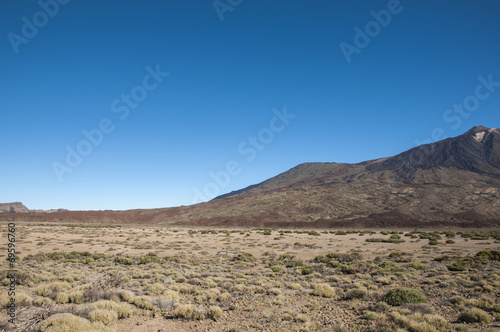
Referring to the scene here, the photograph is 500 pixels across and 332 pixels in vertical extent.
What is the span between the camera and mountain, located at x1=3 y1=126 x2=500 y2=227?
234ft

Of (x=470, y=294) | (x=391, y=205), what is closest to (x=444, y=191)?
(x=391, y=205)

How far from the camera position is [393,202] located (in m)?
83.2

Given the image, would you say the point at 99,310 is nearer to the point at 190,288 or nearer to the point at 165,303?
the point at 165,303

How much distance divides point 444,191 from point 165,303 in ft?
328

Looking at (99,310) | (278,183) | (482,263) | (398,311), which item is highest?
(278,183)

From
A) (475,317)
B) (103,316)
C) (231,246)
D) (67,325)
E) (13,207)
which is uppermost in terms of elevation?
(13,207)

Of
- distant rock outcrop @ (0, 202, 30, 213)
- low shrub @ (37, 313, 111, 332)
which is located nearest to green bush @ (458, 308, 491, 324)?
low shrub @ (37, 313, 111, 332)

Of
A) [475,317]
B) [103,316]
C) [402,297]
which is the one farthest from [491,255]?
[103,316]

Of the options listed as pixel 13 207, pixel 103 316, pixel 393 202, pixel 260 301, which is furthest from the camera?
pixel 13 207

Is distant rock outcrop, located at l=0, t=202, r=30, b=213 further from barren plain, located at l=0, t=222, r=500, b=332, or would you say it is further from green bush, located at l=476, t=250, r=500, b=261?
green bush, located at l=476, t=250, r=500, b=261

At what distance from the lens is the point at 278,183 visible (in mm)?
178875

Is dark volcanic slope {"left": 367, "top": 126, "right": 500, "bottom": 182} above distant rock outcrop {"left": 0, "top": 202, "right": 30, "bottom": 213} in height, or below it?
above

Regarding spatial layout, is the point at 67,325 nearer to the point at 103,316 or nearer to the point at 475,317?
the point at 103,316

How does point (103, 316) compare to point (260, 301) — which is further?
point (260, 301)
